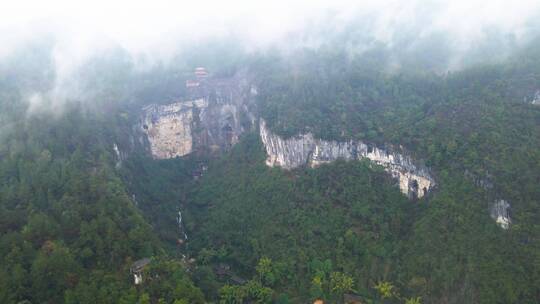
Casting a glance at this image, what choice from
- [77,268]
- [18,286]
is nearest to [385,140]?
[77,268]

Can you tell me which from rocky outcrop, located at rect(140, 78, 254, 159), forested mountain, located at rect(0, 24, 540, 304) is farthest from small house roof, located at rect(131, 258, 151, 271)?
rocky outcrop, located at rect(140, 78, 254, 159)

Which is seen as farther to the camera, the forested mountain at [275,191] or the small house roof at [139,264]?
the forested mountain at [275,191]

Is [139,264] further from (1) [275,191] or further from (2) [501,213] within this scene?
(2) [501,213]

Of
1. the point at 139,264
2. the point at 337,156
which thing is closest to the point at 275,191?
the point at 337,156

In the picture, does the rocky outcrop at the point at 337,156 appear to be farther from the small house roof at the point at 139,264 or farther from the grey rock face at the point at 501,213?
the small house roof at the point at 139,264

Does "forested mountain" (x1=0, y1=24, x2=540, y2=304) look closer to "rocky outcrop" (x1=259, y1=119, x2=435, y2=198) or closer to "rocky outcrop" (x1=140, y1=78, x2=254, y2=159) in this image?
"rocky outcrop" (x1=140, y1=78, x2=254, y2=159)

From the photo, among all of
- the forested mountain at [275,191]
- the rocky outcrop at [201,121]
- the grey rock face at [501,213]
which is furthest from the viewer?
the rocky outcrop at [201,121]

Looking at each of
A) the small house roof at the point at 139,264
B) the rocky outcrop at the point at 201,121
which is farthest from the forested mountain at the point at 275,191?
the small house roof at the point at 139,264
